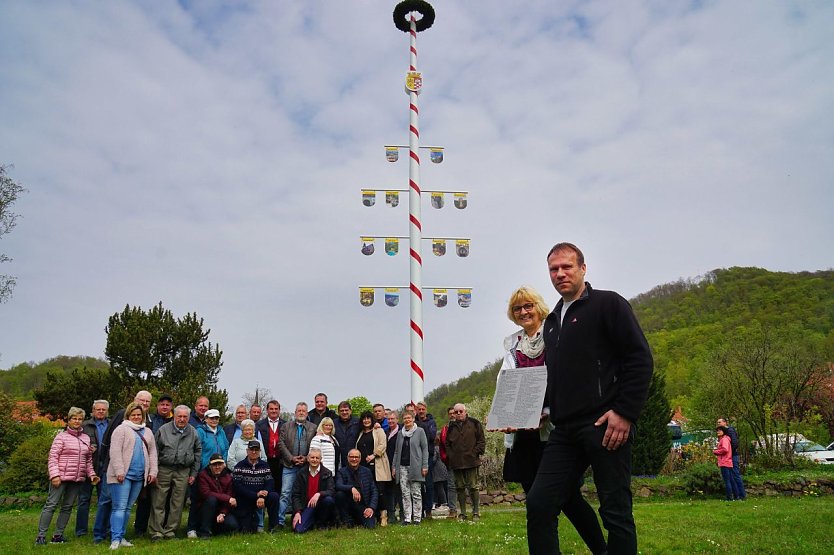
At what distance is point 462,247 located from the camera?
60.8 ft

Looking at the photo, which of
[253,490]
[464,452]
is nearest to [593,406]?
[253,490]

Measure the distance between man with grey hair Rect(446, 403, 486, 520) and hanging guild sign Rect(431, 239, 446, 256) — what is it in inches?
288

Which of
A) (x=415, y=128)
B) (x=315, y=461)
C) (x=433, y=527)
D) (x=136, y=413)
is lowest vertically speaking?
(x=433, y=527)

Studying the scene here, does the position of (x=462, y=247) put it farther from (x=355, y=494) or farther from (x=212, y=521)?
(x=212, y=521)

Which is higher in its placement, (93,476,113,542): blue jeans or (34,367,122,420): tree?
(34,367,122,420): tree

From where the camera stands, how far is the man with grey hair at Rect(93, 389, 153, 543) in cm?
882

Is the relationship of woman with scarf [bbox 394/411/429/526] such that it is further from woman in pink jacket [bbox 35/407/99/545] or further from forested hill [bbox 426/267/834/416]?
forested hill [bbox 426/267/834/416]

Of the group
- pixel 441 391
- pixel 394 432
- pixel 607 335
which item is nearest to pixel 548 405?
pixel 607 335

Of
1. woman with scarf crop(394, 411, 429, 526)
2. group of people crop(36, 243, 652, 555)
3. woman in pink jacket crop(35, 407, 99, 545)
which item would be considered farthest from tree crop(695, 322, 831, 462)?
woman in pink jacket crop(35, 407, 99, 545)

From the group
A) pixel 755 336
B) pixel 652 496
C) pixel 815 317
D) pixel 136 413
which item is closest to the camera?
pixel 136 413

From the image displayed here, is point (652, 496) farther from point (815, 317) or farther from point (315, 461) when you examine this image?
point (815, 317)

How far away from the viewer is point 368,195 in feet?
60.6

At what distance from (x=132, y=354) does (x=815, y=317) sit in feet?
165

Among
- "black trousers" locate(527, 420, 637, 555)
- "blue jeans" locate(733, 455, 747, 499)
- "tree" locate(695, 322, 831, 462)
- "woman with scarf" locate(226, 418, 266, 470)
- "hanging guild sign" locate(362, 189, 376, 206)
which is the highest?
"hanging guild sign" locate(362, 189, 376, 206)
